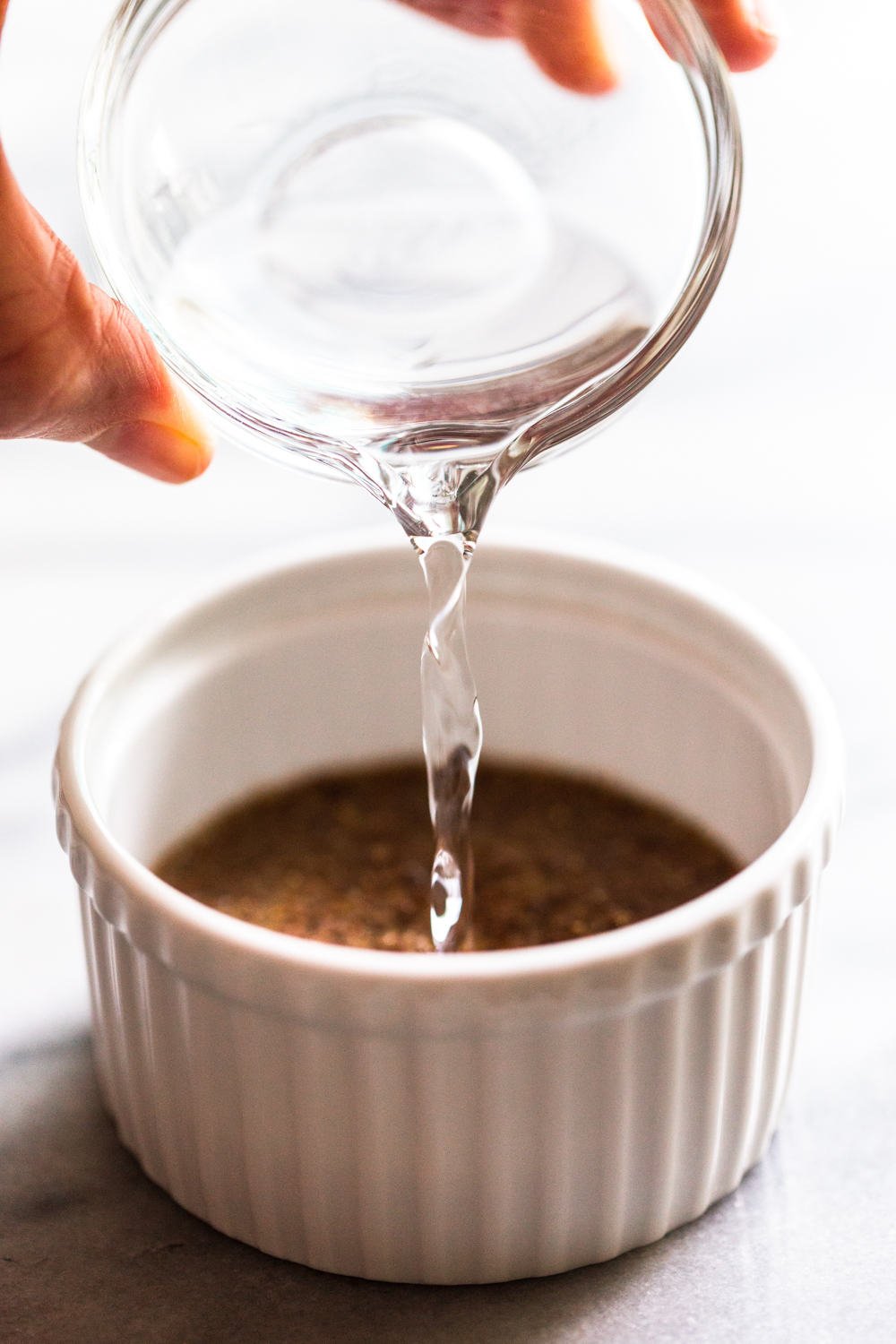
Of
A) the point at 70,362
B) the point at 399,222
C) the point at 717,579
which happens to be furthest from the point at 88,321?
the point at 717,579

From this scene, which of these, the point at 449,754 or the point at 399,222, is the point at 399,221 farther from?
the point at 449,754

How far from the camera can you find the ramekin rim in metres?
0.64

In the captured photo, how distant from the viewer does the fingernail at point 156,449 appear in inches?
29.7

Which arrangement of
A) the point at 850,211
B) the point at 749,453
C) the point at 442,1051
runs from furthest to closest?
1. the point at 850,211
2. the point at 749,453
3. the point at 442,1051

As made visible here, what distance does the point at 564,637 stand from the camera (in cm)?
91

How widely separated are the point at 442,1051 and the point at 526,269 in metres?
0.29

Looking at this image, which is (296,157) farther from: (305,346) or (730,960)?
(730,960)

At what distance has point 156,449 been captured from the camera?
0.77 m

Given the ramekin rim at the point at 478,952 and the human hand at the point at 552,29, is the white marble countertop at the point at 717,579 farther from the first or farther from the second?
the human hand at the point at 552,29

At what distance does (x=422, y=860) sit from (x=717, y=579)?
0.40m

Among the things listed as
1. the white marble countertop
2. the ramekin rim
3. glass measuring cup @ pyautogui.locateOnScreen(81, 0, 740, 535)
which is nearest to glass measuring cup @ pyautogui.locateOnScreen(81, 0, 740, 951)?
glass measuring cup @ pyautogui.locateOnScreen(81, 0, 740, 535)

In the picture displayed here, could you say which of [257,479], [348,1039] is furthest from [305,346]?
[257,479]

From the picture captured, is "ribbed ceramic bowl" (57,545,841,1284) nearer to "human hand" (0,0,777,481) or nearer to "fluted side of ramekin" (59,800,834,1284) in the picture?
"fluted side of ramekin" (59,800,834,1284)

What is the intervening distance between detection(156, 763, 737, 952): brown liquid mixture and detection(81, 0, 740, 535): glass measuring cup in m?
0.24
